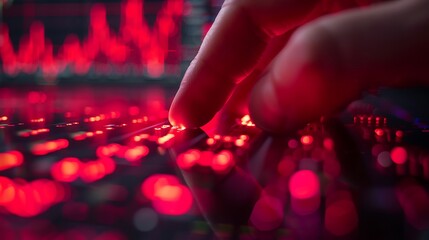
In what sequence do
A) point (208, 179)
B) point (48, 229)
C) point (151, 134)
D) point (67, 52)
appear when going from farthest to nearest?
point (67, 52) → point (151, 134) → point (208, 179) → point (48, 229)

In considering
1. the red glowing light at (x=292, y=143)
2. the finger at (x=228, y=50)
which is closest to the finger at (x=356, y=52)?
the red glowing light at (x=292, y=143)

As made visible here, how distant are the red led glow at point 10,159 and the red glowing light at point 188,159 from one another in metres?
0.17

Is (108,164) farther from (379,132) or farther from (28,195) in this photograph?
(379,132)

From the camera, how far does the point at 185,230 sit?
0.25 m

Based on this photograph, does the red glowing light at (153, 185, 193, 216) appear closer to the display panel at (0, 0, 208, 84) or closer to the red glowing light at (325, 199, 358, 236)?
the red glowing light at (325, 199, 358, 236)

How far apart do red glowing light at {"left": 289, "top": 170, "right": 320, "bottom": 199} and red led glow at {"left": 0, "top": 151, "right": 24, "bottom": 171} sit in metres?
0.29

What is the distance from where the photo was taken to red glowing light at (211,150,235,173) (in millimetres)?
420

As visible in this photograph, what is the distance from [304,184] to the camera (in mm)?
353

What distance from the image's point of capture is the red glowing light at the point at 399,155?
0.47m

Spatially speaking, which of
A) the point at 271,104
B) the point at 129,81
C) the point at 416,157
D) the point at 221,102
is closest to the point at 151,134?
the point at 221,102

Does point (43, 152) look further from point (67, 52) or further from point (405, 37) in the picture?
point (67, 52)

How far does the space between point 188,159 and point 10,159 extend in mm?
202

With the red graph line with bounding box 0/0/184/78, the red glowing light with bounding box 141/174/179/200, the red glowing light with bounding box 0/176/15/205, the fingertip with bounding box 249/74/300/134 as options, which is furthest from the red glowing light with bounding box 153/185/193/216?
the red graph line with bounding box 0/0/184/78

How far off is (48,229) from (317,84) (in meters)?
0.32
